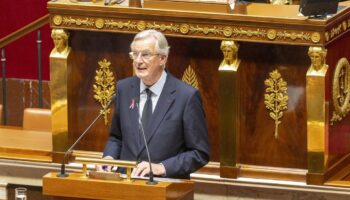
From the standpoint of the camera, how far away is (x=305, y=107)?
8.29 metres

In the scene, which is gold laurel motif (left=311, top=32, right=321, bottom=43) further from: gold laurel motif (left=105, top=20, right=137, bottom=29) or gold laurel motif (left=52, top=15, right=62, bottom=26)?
gold laurel motif (left=52, top=15, right=62, bottom=26)

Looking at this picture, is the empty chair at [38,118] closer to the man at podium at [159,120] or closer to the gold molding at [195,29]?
the gold molding at [195,29]

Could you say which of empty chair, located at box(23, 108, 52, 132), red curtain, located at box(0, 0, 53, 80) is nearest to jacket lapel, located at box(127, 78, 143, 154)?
empty chair, located at box(23, 108, 52, 132)

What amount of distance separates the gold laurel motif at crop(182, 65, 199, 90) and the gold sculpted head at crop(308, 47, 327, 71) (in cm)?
77

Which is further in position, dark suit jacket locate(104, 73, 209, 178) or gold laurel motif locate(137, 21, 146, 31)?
gold laurel motif locate(137, 21, 146, 31)

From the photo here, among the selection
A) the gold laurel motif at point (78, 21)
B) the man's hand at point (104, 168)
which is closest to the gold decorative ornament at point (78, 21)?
the gold laurel motif at point (78, 21)

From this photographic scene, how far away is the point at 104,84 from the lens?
8.74 metres

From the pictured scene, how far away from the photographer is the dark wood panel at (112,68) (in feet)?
27.9

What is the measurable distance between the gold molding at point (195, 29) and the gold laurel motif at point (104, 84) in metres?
0.25

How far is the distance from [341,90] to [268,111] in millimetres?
506

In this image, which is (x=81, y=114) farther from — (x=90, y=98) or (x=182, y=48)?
(x=182, y=48)

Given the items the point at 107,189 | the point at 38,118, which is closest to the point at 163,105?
the point at 107,189

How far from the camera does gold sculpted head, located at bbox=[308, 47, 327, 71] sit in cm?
812

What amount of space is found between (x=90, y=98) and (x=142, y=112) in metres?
1.39
